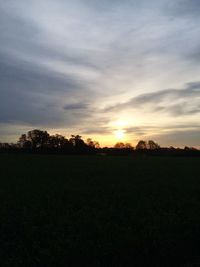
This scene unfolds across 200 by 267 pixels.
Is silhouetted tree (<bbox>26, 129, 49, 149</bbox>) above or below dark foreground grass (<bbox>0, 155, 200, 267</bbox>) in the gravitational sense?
above

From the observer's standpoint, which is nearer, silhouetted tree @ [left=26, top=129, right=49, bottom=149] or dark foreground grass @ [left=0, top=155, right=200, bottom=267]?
dark foreground grass @ [left=0, top=155, right=200, bottom=267]

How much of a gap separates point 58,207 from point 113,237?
690cm

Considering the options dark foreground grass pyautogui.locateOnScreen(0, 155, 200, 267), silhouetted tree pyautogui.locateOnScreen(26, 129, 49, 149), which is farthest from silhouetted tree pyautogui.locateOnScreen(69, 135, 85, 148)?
dark foreground grass pyautogui.locateOnScreen(0, 155, 200, 267)

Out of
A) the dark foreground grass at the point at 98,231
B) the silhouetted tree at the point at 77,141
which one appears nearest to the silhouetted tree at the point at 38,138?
the silhouetted tree at the point at 77,141

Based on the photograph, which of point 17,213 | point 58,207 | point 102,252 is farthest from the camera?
point 58,207

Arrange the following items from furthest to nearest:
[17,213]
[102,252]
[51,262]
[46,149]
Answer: [46,149] → [17,213] → [102,252] → [51,262]

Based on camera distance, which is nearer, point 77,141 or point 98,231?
point 98,231

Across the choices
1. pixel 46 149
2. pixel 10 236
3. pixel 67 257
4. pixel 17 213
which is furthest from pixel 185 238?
pixel 46 149

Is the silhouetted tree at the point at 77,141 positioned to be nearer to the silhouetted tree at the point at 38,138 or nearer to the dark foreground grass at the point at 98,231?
the silhouetted tree at the point at 38,138

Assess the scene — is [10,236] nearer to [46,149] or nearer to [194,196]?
[194,196]

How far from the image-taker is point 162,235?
1501 centimetres

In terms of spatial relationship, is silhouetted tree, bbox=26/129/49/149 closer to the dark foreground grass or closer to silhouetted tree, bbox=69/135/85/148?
silhouetted tree, bbox=69/135/85/148

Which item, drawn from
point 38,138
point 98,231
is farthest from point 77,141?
point 98,231

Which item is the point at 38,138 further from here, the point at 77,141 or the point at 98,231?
the point at 98,231
